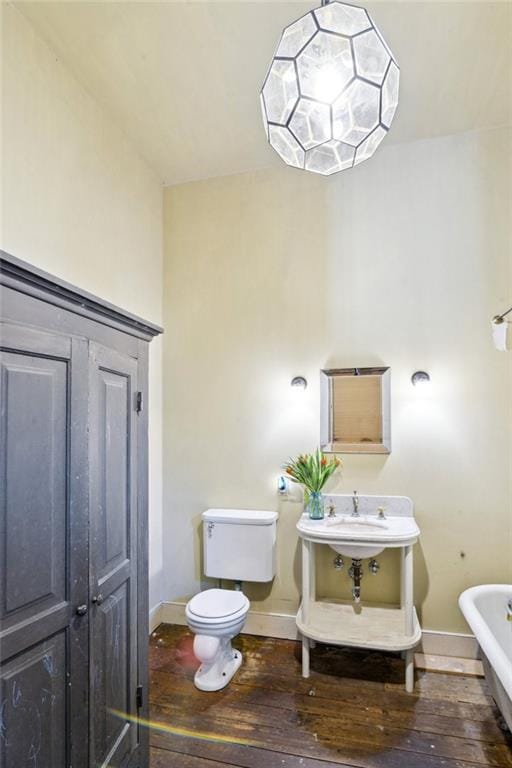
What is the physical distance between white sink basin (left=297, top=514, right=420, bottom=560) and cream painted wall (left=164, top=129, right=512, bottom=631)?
0.76ft

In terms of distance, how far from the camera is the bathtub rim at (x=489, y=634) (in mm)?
1612

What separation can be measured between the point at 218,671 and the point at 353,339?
2.10 meters

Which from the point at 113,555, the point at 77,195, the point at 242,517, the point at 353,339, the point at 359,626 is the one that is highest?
the point at 77,195

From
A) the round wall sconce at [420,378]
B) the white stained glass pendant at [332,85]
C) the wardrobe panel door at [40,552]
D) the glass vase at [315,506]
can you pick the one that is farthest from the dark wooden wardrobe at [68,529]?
the round wall sconce at [420,378]

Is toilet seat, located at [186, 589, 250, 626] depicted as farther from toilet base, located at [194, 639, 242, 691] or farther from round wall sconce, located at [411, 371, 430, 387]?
round wall sconce, located at [411, 371, 430, 387]

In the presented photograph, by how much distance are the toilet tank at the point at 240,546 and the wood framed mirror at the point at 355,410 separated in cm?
67

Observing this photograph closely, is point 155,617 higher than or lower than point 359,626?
lower

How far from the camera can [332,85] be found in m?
1.20

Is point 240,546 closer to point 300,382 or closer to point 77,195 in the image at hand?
point 300,382

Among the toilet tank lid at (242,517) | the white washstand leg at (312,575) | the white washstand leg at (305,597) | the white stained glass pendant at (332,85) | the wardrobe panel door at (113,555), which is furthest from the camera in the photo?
the toilet tank lid at (242,517)

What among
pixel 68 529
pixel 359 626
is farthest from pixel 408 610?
pixel 68 529

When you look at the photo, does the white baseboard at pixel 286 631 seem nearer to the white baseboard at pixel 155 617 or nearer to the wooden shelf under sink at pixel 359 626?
the white baseboard at pixel 155 617

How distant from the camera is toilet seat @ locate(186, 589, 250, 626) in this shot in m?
2.24

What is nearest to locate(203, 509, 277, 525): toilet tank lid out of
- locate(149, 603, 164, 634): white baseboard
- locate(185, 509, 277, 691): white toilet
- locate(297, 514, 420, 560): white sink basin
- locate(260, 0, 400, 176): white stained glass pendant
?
locate(185, 509, 277, 691): white toilet
